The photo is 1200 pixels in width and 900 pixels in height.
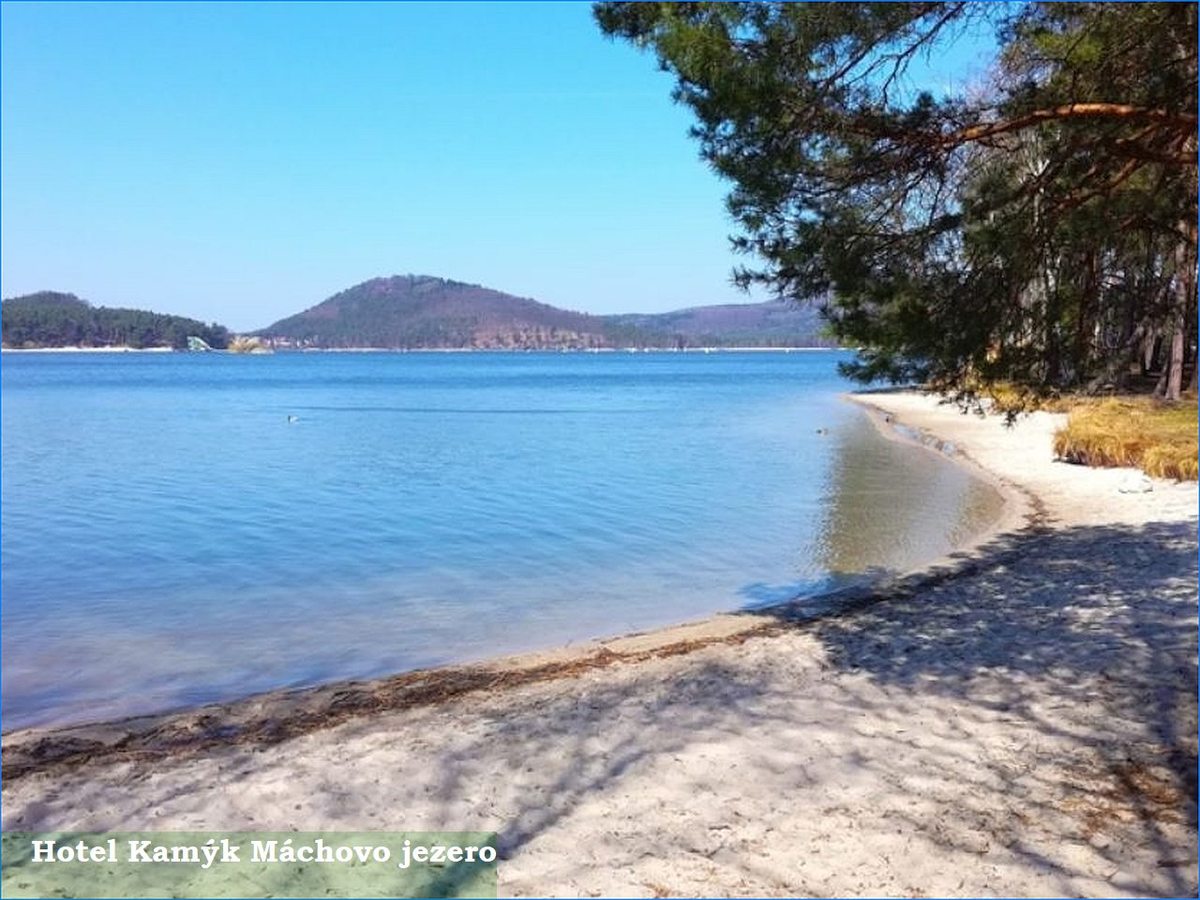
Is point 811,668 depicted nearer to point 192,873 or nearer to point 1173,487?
point 192,873

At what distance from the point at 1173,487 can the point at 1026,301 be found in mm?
10497

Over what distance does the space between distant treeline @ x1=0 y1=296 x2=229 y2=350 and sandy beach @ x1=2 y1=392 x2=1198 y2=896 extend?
463 feet

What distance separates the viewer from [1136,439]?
17078 millimetres

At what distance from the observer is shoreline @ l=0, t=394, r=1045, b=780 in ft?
20.1

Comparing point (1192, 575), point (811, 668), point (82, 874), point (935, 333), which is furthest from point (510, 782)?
point (1192, 575)

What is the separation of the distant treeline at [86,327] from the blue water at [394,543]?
12317cm

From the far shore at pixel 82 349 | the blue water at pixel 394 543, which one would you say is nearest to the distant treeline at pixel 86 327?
the far shore at pixel 82 349

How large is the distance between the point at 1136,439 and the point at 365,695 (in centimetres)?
1468

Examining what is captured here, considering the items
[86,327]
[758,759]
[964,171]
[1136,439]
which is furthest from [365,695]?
[86,327]

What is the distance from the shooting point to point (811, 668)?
6.85m

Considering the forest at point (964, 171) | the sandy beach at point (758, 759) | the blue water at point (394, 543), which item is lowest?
the blue water at point (394, 543)

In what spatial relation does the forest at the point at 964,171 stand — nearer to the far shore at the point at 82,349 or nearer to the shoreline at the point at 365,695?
the shoreline at the point at 365,695

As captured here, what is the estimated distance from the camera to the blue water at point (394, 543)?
8812mm

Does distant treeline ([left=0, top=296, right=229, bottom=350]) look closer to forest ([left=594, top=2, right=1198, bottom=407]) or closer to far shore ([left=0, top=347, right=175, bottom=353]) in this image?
far shore ([left=0, top=347, right=175, bottom=353])
